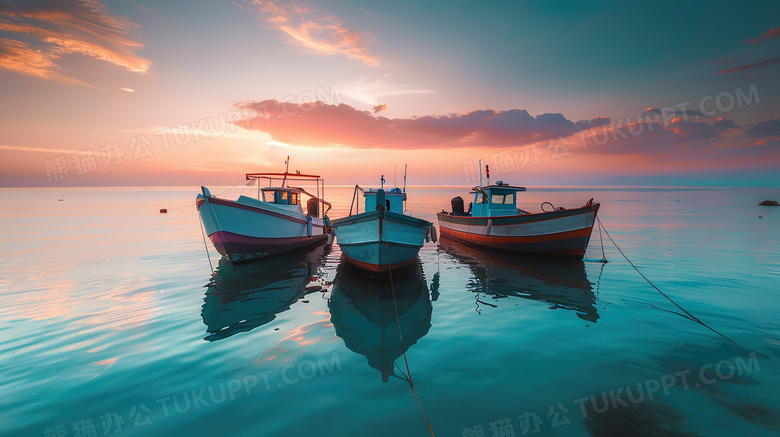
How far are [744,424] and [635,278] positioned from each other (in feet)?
31.6

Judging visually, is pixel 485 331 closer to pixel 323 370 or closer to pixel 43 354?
pixel 323 370

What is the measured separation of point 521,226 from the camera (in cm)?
1659

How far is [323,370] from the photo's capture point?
5934mm

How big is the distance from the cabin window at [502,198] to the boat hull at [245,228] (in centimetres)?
1312

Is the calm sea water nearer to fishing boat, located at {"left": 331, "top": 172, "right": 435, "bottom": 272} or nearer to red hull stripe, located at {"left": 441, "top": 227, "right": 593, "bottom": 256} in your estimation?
fishing boat, located at {"left": 331, "top": 172, "right": 435, "bottom": 272}

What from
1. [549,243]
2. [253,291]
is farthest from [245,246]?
[549,243]

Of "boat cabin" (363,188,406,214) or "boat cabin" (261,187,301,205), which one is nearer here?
"boat cabin" (363,188,406,214)

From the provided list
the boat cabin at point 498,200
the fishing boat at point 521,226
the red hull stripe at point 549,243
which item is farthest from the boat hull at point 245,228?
the red hull stripe at point 549,243

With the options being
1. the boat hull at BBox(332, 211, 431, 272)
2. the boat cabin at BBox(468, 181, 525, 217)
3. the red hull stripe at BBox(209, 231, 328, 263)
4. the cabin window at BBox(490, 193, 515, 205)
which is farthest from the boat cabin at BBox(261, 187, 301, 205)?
the cabin window at BBox(490, 193, 515, 205)

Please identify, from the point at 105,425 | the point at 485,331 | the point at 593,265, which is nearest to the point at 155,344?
the point at 105,425

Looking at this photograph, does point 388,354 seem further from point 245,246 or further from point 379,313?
point 245,246

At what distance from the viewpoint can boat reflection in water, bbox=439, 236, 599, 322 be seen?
9.91 metres

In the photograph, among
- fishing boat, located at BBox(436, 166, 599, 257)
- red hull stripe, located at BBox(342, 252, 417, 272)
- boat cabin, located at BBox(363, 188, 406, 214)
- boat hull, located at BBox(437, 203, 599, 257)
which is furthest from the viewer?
boat cabin, located at BBox(363, 188, 406, 214)

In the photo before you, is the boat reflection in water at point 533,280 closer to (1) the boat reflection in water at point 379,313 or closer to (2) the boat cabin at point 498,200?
(1) the boat reflection in water at point 379,313
